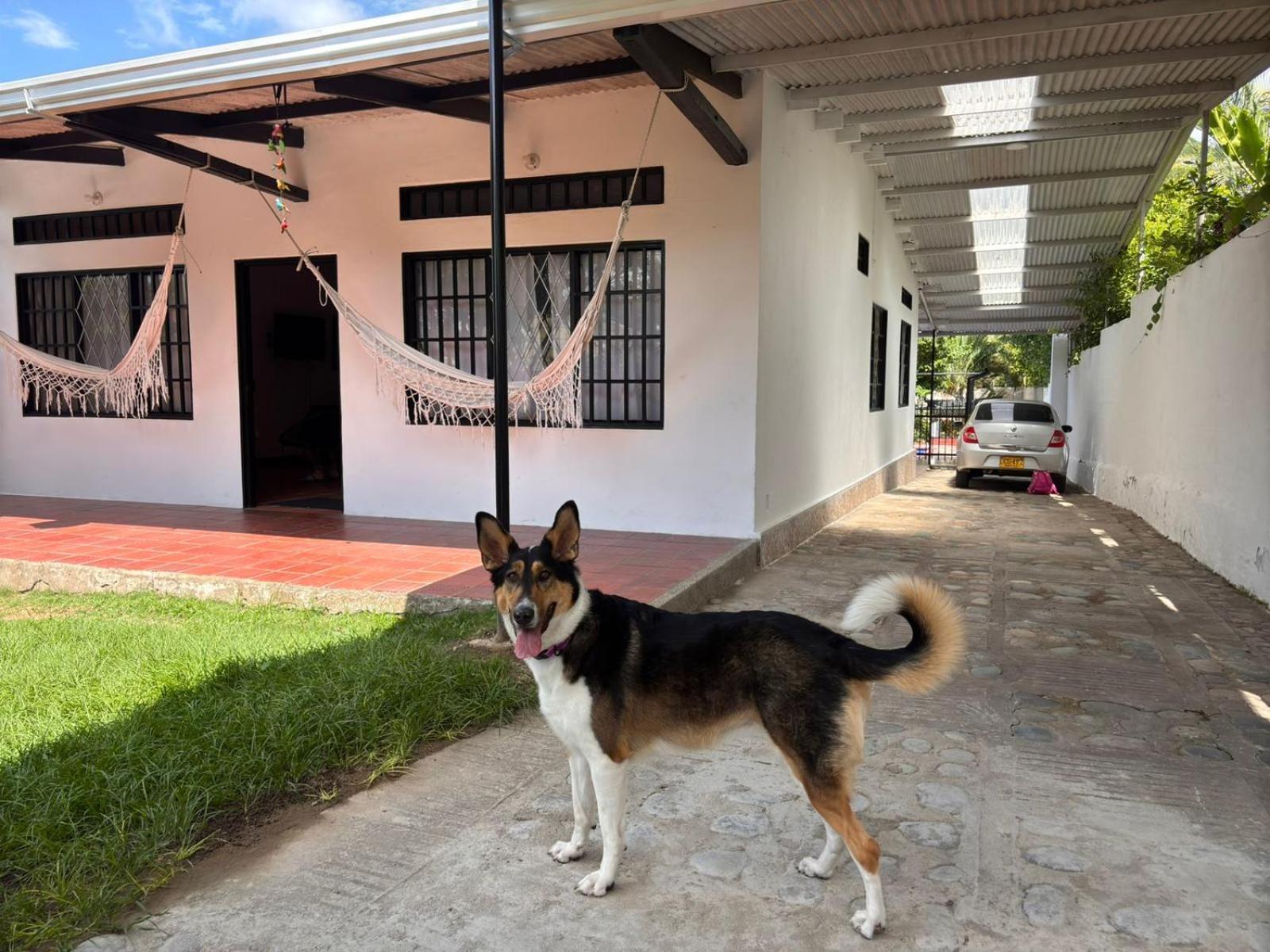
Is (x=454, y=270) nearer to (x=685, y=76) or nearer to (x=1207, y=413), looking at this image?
(x=685, y=76)

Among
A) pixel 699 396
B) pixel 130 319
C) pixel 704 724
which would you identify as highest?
pixel 130 319

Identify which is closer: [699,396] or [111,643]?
[111,643]

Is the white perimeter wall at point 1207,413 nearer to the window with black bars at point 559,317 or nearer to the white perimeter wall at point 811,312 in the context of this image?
the white perimeter wall at point 811,312

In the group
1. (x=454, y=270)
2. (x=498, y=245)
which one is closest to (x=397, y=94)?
(x=454, y=270)

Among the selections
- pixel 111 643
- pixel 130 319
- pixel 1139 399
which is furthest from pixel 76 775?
pixel 1139 399

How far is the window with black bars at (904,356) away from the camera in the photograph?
12544 millimetres

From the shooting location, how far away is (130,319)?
25.2 feet

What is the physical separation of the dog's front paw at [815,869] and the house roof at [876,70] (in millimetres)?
3311

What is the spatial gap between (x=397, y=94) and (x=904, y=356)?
9378 mm

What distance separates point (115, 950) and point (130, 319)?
711 centimetres

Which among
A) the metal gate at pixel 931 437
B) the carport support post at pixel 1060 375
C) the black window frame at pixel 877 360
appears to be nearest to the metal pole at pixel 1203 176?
the black window frame at pixel 877 360

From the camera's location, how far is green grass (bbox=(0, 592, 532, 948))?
84.5 inches

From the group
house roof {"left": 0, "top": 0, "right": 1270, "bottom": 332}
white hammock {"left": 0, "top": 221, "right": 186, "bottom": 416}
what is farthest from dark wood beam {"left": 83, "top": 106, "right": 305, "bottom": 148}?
white hammock {"left": 0, "top": 221, "right": 186, "bottom": 416}

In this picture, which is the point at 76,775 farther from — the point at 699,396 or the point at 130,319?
the point at 130,319
